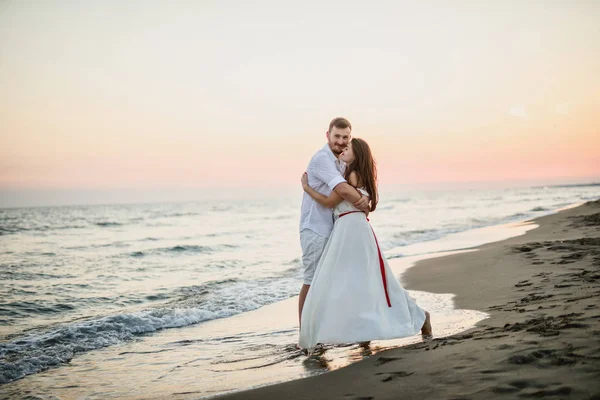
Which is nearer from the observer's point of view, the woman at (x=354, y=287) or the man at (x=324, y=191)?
the woman at (x=354, y=287)

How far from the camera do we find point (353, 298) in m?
4.59

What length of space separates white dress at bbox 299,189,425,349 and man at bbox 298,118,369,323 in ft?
0.62

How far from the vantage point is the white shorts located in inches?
197

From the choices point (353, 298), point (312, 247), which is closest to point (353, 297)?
point (353, 298)

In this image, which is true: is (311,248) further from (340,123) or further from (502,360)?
(502,360)

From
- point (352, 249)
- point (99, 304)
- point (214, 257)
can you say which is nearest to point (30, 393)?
point (352, 249)

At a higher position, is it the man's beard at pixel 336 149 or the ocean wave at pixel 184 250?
the man's beard at pixel 336 149

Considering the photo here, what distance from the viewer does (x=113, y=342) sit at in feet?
21.8

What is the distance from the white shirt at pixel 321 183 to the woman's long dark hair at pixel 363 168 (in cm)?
13

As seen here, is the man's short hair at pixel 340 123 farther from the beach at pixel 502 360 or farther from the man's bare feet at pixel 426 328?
the beach at pixel 502 360

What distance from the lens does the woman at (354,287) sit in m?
4.53

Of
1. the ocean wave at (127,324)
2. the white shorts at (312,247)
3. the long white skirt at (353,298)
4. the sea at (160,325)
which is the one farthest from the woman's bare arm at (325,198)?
the ocean wave at (127,324)

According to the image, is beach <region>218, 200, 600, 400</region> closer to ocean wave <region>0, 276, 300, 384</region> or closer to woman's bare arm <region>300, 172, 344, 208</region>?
woman's bare arm <region>300, 172, 344, 208</region>

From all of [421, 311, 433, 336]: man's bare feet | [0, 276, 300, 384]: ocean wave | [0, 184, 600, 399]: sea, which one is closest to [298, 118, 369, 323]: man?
[0, 184, 600, 399]: sea
